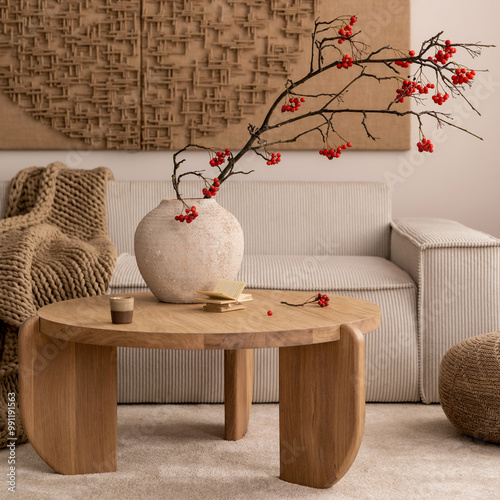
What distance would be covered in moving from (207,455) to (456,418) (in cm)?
63

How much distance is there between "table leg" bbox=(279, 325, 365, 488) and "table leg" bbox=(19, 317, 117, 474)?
1.29ft

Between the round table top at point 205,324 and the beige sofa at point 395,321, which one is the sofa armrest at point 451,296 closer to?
the beige sofa at point 395,321

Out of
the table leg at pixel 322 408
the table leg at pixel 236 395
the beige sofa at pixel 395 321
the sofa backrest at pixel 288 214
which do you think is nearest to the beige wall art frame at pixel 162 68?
the sofa backrest at pixel 288 214

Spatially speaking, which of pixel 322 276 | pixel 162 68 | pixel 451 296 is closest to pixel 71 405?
pixel 322 276

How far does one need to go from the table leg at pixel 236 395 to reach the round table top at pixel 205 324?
0.84ft

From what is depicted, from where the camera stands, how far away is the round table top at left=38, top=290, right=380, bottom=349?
1274mm

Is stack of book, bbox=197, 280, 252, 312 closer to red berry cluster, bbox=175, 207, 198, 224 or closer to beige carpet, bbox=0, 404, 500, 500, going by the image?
red berry cluster, bbox=175, 207, 198, 224

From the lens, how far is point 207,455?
166cm

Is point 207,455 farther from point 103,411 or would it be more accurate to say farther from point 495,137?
point 495,137

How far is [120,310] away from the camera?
1.36 m

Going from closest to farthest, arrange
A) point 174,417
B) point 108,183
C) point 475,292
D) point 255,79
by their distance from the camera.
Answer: point 174,417
point 475,292
point 108,183
point 255,79

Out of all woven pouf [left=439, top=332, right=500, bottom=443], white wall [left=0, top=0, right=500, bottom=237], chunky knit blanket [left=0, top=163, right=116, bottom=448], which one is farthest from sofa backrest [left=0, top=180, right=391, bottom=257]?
woven pouf [left=439, top=332, right=500, bottom=443]

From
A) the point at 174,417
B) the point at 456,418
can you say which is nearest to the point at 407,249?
the point at 456,418

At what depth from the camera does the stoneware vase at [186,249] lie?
158 cm
